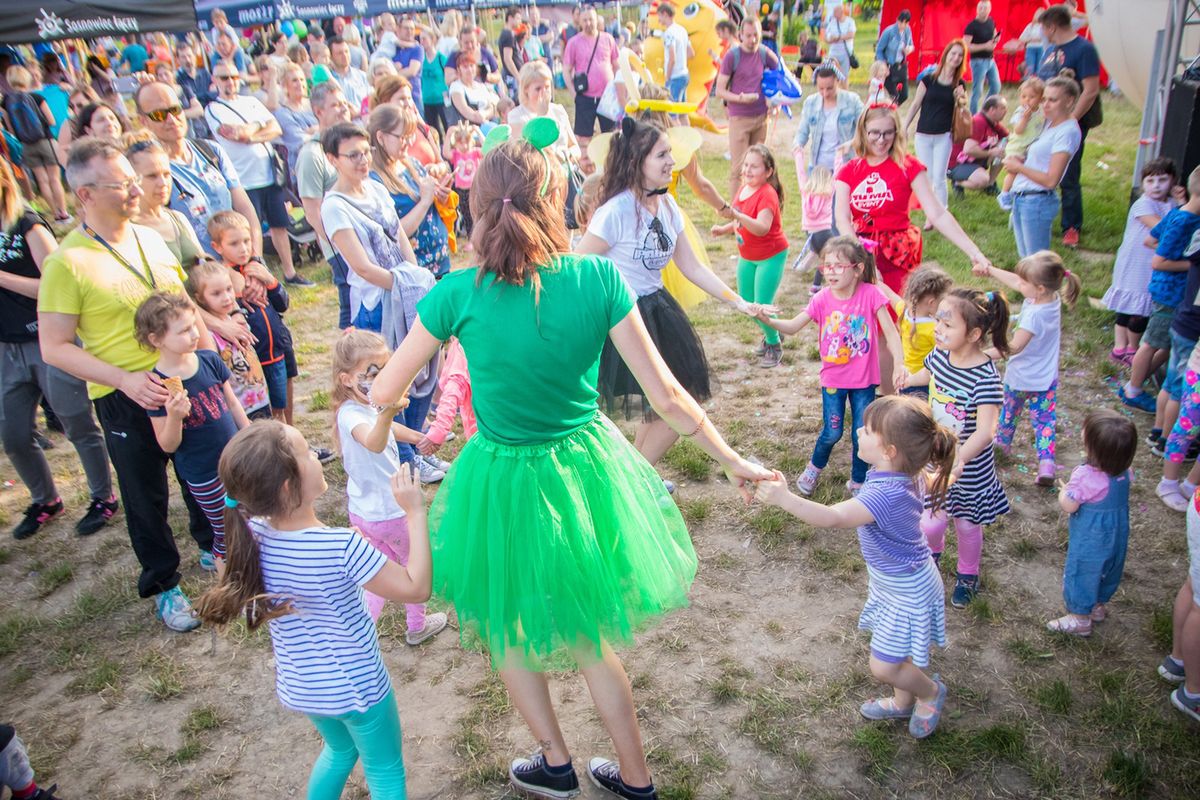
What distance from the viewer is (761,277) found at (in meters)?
6.09

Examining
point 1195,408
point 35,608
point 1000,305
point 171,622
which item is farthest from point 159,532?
point 1195,408

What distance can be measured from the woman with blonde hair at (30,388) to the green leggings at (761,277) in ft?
14.1

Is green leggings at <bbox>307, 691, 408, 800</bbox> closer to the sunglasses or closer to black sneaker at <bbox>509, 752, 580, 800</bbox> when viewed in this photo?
black sneaker at <bbox>509, 752, 580, 800</bbox>

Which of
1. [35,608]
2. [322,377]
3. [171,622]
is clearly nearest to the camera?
[171,622]

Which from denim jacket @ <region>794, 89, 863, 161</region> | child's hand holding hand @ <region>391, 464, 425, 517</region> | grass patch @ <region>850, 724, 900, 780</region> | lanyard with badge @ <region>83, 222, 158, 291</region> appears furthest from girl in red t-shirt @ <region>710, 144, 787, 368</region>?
child's hand holding hand @ <region>391, 464, 425, 517</region>

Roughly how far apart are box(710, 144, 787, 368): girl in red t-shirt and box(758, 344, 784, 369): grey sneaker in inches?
14.0

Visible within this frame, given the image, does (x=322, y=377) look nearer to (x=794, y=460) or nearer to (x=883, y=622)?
(x=794, y=460)

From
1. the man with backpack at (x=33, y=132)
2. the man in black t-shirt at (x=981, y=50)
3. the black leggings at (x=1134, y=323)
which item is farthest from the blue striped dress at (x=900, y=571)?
the man with backpack at (x=33, y=132)

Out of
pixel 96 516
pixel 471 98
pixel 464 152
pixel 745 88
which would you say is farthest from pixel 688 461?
pixel 745 88

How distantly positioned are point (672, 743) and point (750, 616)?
85 centimetres

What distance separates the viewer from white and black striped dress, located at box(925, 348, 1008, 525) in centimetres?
379

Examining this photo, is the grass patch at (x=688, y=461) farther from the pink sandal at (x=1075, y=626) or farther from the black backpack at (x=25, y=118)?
the black backpack at (x=25, y=118)

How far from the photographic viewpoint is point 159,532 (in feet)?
13.2

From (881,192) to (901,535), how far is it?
274cm
